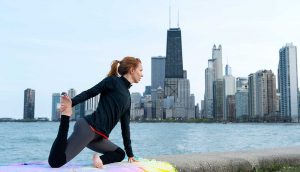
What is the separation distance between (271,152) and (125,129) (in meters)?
3.48

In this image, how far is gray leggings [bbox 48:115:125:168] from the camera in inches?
221

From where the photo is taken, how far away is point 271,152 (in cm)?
834

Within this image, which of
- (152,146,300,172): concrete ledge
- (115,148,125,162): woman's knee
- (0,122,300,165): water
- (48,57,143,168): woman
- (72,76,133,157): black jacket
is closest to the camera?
(48,57,143,168): woman

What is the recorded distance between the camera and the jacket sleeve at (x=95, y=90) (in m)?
5.78

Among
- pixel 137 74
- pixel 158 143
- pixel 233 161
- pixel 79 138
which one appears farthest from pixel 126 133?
pixel 158 143

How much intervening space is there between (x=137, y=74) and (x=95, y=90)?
72cm

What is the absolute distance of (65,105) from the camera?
18.1ft

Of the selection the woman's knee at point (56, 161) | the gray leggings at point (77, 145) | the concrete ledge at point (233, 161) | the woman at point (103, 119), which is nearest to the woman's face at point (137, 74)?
the woman at point (103, 119)

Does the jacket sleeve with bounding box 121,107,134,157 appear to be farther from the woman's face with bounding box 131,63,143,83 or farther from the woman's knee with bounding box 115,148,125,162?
the woman's face with bounding box 131,63,143,83

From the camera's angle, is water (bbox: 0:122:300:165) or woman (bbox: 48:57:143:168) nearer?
woman (bbox: 48:57:143:168)

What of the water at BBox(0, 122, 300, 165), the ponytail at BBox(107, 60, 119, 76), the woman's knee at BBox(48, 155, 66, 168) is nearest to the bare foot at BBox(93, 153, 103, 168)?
the woman's knee at BBox(48, 155, 66, 168)

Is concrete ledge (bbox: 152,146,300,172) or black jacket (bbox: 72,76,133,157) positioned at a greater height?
black jacket (bbox: 72,76,133,157)

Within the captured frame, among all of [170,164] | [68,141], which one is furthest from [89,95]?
[170,164]

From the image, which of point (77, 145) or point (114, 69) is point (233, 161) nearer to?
point (114, 69)
